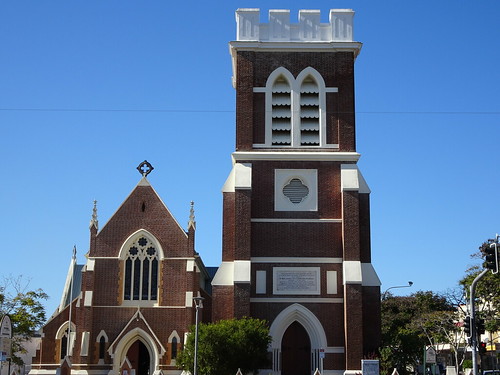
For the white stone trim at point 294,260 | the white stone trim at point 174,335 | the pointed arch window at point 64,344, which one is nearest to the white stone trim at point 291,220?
the white stone trim at point 294,260

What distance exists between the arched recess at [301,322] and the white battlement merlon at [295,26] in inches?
543

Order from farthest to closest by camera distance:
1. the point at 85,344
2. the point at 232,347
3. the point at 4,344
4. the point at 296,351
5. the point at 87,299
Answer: the point at 87,299
the point at 85,344
the point at 296,351
the point at 232,347
the point at 4,344

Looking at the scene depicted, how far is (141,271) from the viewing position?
4403 centimetres

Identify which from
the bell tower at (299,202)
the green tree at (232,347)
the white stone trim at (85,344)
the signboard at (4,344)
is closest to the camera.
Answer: the signboard at (4,344)

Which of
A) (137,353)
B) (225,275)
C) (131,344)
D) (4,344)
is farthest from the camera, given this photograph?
(137,353)

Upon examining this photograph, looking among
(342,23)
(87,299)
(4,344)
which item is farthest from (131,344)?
(4,344)

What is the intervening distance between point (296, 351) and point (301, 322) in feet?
4.73

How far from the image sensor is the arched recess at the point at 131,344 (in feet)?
139

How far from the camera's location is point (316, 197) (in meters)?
37.6

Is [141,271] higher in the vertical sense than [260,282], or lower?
higher

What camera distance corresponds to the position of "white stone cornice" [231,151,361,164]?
123 feet

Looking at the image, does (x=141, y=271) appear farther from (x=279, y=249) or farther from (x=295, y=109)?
(x=295, y=109)

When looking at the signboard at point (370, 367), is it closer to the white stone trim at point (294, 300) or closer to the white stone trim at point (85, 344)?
the white stone trim at point (294, 300)

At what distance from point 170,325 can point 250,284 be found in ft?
30.0
